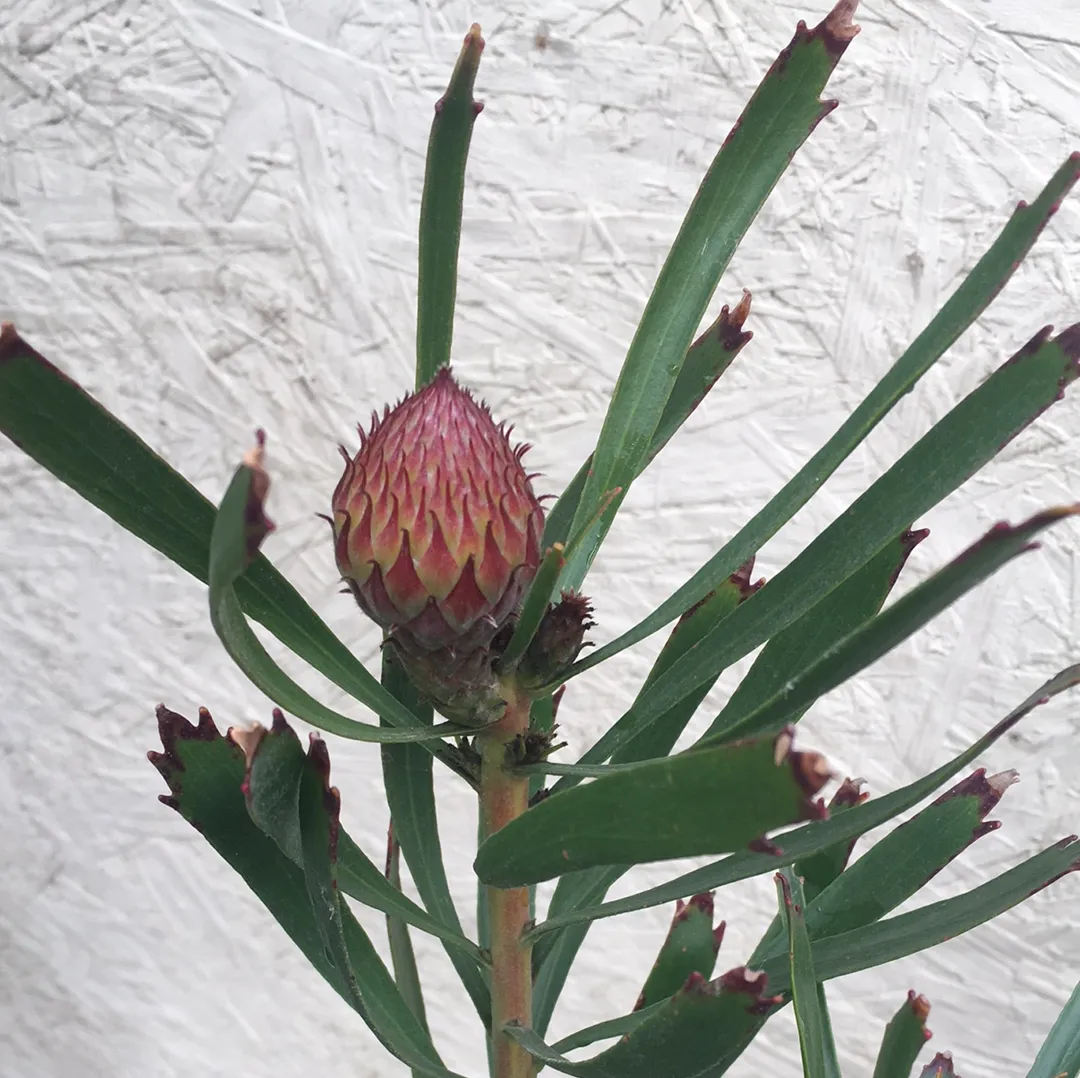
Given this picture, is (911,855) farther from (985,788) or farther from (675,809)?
(675,809)

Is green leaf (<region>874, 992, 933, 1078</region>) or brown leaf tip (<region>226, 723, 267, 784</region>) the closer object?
brown leaf tip (<region>226, 723, 267, 784</region>)

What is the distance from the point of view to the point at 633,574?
79 centimetres

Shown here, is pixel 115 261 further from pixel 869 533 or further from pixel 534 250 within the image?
pixel 869 533

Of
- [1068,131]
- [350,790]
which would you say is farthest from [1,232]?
[1068,131]

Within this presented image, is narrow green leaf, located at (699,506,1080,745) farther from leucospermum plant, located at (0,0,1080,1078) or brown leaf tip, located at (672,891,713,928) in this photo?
brown leaf tip, located at (672,891,713,928)

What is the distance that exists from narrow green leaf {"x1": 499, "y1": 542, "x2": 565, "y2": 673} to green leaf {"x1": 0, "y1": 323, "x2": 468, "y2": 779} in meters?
0.06

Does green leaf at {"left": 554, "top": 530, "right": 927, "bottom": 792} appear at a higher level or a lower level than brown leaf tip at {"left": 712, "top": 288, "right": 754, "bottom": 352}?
lower

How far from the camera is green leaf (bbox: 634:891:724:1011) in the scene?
16.6 inches

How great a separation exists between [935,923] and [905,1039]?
0.10m

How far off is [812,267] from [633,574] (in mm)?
291

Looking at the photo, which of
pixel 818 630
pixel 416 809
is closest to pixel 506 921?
pixel 416 809

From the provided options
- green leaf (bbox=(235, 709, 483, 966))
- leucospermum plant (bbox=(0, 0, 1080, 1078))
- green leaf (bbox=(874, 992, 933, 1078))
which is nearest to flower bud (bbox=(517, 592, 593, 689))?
leucospermum plant (bbox=(0, 0, 1080, 1078))

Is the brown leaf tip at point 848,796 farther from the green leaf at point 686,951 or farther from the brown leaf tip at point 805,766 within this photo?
the brown leaf tip at point 805,766

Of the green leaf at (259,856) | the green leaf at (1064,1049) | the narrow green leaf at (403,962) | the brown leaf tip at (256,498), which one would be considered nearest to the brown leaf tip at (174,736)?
the green leaf at (259,856)
